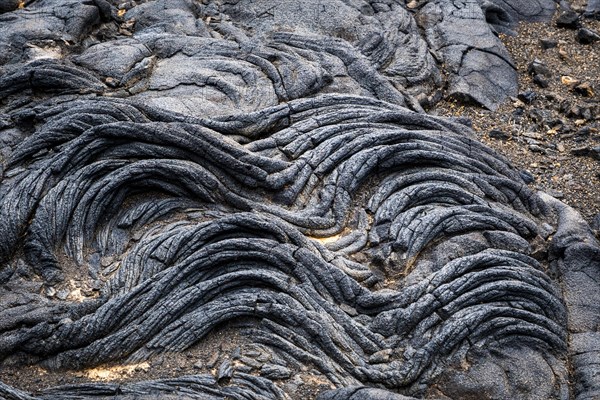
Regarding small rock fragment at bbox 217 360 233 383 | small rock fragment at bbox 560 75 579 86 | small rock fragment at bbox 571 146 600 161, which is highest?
small rock fragment at bbox 217 360 233 383

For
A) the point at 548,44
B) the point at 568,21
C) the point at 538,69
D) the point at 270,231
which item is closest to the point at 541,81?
the point at 538,69

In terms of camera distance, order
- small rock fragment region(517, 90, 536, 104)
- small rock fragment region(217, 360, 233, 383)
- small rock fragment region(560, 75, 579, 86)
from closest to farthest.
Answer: small rock fragment region(217, 360, 233, 383) → small rock fragment region(517, 90, 536, 104) → small rock fragment region(560, 75, 579, 86)

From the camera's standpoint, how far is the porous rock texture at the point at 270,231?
7.66 meters

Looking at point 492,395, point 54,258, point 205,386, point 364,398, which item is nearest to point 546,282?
point 492,395

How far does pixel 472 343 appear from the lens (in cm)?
792

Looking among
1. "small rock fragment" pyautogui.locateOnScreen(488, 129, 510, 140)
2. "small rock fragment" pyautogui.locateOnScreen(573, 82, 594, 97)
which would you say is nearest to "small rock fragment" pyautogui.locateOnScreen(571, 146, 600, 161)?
"small rock fragment" pyautogui.locateOnScreen(488, 129, 510, 140)

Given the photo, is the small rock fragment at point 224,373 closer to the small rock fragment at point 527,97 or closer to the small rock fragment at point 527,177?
the small rock fragment at point 527,177

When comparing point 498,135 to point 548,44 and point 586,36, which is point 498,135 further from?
point 586,36

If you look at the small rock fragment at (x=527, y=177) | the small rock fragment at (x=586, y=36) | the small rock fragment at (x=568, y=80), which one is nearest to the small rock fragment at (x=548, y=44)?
the small rock fragment at (x=586, y=36)

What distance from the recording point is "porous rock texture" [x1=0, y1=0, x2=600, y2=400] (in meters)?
7.66

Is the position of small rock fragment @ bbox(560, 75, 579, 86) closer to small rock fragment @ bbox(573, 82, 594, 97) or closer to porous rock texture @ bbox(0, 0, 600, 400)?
small rock fragment @ bbox(573, 82, 594, 97)

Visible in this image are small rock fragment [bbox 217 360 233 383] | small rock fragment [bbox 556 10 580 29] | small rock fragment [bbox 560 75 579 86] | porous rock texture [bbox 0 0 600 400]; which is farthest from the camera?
small rock fragment [bbox 556 10 580 29]

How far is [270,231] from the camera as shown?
8.33 metres

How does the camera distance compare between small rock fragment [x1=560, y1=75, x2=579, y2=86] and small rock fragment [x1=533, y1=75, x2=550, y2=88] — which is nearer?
small rock fragment [x1=533, y1=75, x2=550, y2=88]
